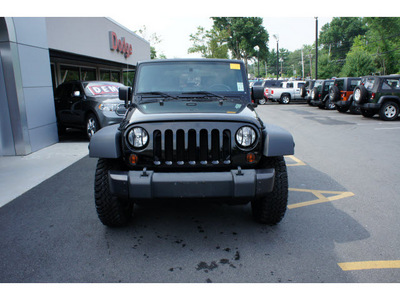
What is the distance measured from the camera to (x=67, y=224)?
12.6 feet

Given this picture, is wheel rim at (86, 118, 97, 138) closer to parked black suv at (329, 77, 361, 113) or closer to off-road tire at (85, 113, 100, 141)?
off-road tire at (85, 113, 100, 141)

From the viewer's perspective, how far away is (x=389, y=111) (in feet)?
45.5

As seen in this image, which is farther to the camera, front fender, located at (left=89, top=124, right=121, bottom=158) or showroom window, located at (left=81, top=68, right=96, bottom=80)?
showroom window, located at (left=81, top=68, right=96, bottom=80)

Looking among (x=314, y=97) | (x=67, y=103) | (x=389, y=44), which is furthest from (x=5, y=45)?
(x=389, y=44)

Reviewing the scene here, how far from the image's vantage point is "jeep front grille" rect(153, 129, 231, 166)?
316cm

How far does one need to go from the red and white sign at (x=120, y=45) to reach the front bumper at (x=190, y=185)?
16537 millimetres

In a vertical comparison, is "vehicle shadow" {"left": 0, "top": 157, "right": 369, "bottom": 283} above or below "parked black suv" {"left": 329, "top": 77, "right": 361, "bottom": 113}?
below

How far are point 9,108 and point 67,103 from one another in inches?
95.0

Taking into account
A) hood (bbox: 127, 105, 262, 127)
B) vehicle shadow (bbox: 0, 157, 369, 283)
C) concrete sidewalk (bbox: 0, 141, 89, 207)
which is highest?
hood (bbox: 127, 105, 262, 127)

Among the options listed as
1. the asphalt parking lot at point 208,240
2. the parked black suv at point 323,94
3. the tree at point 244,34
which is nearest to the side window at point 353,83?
the parked black suv at point 323,94

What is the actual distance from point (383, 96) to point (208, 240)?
42.7 feet

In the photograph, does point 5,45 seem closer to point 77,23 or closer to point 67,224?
point 67,224

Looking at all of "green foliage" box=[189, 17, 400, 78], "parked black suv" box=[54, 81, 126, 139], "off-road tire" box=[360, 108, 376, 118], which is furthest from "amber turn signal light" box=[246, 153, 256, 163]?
"green foliage" box=[189, 17, 400, 78]

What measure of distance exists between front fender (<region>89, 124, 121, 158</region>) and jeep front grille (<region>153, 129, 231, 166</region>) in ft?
1.20
